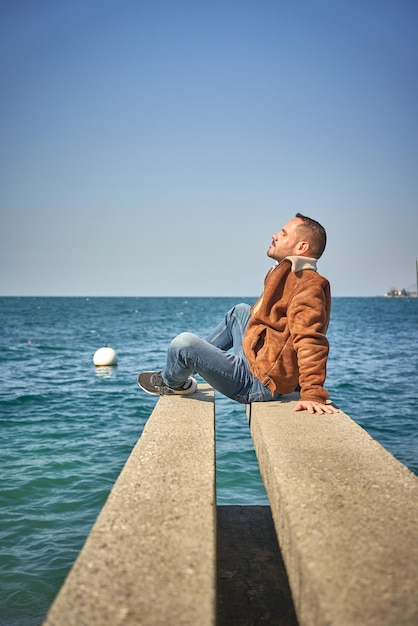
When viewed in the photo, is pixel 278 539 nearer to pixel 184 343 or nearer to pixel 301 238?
pixel 184 343

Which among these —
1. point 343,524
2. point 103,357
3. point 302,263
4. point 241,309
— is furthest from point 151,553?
point 103,357

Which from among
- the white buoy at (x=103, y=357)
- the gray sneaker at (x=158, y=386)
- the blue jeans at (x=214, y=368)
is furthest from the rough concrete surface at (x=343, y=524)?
the white buoy at (x=103, y=357)

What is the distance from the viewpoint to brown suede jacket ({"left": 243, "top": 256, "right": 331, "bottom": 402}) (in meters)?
3.85

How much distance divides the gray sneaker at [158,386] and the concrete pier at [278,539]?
904 millimetres

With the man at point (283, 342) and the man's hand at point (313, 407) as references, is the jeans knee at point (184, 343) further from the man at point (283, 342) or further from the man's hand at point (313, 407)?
the man's hand at point (313, 407)

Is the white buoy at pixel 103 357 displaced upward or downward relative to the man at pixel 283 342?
downward

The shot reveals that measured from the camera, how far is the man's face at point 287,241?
422 cm

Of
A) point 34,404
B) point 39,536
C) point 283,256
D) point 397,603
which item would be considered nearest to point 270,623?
point 397,603

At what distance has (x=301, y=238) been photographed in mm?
4199

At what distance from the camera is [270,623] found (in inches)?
116

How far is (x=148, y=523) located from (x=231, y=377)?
2.15 meters

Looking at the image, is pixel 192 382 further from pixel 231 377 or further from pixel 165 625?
pixel 165 625

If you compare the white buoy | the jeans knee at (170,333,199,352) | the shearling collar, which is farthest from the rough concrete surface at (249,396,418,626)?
the white buoy

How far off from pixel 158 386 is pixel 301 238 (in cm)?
188
